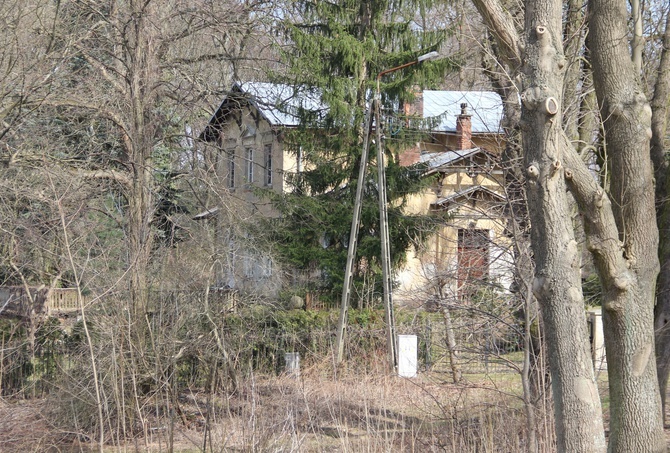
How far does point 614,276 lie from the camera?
628cm

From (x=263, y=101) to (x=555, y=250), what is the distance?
384 inches

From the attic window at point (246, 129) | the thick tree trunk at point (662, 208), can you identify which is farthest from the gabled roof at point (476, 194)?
the attic window at point (246, 129)

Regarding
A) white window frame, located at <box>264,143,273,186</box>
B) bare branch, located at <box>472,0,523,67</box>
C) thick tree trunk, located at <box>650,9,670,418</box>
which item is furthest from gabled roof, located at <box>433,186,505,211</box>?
white window frame, located at <box>264,143,273,186</box>

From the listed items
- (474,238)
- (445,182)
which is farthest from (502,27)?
(445,182)

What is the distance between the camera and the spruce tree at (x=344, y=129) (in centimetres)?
1792

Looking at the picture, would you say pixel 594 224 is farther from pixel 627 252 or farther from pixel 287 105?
pixel 287 105

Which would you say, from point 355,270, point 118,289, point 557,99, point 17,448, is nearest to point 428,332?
point 355,270

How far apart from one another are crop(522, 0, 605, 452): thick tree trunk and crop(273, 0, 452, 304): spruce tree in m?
12.2

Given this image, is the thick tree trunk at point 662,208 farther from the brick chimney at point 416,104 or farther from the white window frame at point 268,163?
the white window frame at point 268,163

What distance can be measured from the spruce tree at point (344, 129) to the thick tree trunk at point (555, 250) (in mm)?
Answer: 12165

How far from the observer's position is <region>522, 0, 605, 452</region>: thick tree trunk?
513cm

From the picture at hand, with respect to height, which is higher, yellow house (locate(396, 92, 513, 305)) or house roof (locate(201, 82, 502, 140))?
house roof (locate(201, 82, 502, 140))

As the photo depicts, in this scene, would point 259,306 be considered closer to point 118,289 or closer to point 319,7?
point 118,289

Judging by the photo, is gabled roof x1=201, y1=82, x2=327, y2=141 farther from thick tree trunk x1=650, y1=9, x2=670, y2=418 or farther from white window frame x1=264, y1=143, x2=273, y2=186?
white window frame x1=264, y1=143, x2=273, y2=186
